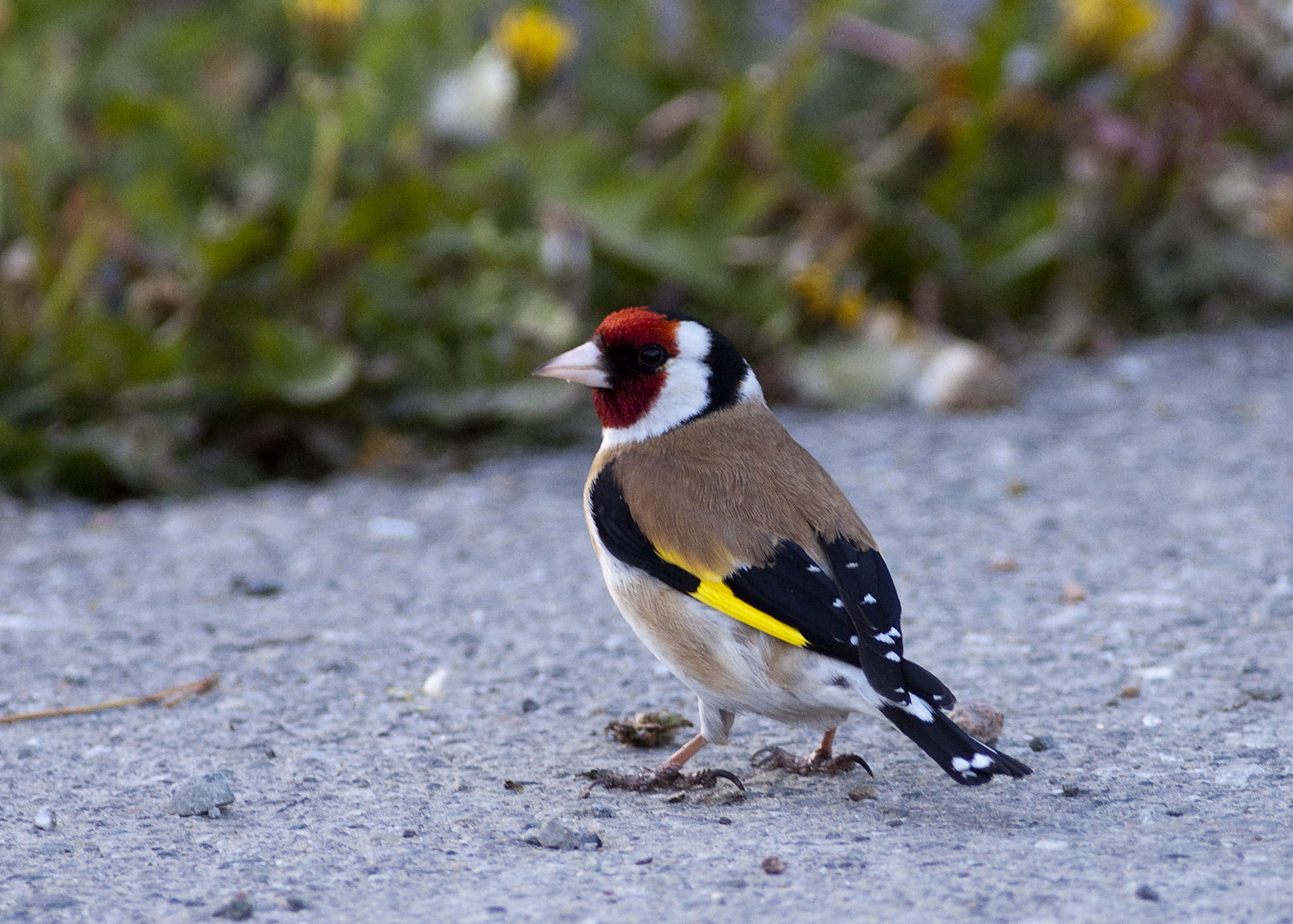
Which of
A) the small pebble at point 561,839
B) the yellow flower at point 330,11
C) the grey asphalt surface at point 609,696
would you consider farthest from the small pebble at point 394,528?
the small pebble at point 561,839

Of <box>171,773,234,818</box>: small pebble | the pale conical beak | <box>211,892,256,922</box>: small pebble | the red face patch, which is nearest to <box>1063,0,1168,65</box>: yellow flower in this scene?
the red face patch

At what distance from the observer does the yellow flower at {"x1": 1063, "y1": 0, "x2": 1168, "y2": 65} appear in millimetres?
5957

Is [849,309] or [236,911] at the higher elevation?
[849,309]

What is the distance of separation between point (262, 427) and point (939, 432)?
8.09 ft

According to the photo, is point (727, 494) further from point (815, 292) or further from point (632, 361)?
point (815, 292)

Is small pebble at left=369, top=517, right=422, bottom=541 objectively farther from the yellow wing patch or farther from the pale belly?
the yellow wing patch

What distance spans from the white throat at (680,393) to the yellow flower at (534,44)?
2.41 m

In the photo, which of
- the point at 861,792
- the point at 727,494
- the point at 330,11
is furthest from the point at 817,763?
the point at 330,11

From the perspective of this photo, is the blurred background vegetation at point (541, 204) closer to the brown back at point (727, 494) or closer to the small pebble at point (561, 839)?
the brown back at point (727, 494)

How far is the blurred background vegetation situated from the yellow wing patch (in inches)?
98.5

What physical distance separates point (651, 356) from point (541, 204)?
2.37 meters

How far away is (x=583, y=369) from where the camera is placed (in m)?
3.52

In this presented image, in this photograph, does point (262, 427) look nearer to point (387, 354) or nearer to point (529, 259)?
point (387, 354)

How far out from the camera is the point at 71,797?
307cm
